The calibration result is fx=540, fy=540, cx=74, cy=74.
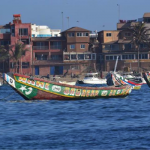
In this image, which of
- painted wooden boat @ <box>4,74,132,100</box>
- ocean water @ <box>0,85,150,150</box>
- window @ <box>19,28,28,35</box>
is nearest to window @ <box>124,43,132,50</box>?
window @ <box>19,28,28,35</box>

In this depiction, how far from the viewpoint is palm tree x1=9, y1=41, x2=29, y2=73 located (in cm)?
11619

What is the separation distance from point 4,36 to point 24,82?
7783 centimetres

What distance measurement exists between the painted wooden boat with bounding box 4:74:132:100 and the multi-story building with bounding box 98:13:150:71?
73139mm

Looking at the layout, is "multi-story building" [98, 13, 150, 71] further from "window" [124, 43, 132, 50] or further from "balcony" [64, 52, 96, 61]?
"balcony" [64, 52, 96, 61]

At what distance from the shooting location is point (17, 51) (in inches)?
4564

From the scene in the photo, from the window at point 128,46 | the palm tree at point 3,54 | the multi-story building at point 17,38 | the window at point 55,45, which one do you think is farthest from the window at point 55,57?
the window at point 128,46

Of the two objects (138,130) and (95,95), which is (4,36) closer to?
(95,95)

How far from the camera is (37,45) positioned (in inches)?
4813

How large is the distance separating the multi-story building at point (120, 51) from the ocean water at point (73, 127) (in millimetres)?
77537

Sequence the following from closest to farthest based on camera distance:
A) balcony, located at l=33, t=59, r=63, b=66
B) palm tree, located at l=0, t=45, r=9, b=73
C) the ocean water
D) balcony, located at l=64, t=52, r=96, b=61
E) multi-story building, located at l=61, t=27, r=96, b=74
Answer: the ocean water
palm tree, located at l=0, t=45, r=9, b=73
balcony, located at l=33, t=59, r=63, b=66
multi-story building, located at l=61, t=27, r=96, b=74
balcony, located at l=64, t=52, r=96, b=61

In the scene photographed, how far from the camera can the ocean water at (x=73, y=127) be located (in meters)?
24.2

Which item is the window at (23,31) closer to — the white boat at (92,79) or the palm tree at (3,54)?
the palm tree at (3,54)

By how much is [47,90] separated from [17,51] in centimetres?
7205

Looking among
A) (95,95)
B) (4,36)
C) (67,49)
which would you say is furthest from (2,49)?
(95,95)
